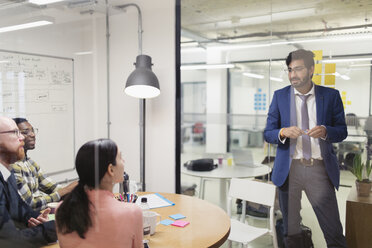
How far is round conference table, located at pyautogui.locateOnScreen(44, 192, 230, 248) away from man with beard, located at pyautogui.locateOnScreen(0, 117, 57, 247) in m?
0.10

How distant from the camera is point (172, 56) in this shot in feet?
10.4

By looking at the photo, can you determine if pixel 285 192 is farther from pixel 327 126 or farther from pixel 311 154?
pixel 327 126

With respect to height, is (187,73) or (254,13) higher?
(254,13)

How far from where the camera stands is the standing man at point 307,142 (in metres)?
2.37

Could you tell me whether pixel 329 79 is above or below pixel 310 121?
above

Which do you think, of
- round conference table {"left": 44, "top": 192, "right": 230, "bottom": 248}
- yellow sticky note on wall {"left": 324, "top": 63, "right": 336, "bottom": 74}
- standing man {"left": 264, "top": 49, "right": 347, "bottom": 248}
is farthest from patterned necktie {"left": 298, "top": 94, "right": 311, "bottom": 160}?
round conference table {"left": 44, "top": 192, "right": 230, "bottom": 248}

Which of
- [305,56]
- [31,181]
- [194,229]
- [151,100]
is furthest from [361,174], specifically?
[31,181]

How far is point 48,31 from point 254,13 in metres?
1.68

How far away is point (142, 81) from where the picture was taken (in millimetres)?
2684

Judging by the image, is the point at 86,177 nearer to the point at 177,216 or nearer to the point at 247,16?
the point at 177,216

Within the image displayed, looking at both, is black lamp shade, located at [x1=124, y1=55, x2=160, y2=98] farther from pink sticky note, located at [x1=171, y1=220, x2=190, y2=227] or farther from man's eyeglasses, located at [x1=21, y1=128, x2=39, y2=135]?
pink sticky note, located at [x1=171, y1=220, x2=190, y2=227]

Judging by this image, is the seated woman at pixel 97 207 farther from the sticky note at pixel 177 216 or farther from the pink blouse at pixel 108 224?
the sticky note at pixel 177 216

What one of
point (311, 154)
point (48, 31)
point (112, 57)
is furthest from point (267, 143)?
point (48, 31)

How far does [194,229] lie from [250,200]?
956mm
